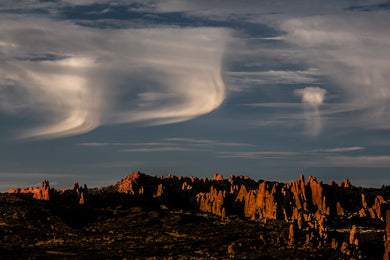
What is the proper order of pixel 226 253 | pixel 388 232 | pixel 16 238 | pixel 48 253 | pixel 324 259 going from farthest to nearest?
pixel 16 238 → pixel 48 253 → pixel 226 253 → pixel 324 259 → pixel 388 232

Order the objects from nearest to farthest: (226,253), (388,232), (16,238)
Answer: (388,232) → (226,253) → (16,238)

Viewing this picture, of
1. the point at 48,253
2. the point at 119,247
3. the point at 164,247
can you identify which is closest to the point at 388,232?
the point at 164,247

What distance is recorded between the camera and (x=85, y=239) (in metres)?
193

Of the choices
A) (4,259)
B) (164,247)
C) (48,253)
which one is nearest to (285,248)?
(164,247)

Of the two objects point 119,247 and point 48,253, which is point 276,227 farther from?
point 48,253

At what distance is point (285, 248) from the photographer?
14550 cm

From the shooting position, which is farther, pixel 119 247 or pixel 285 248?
pixel 119 247

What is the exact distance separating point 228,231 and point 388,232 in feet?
283

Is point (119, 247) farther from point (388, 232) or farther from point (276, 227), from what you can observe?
point (388, 232)

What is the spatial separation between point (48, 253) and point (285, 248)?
83990mm

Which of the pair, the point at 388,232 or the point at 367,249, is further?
the point at 367,249

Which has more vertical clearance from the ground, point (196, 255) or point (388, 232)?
point (388, 232)

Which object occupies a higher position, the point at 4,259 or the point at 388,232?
the point at 388,232

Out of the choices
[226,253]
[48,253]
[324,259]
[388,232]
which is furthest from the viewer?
[48,253]
